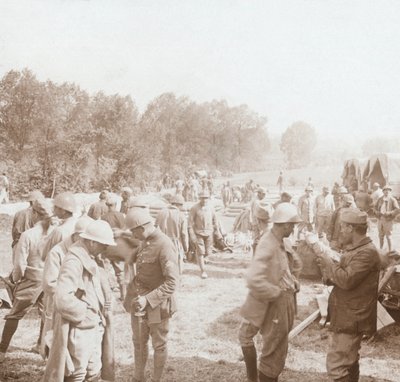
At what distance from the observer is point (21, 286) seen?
5758 mm

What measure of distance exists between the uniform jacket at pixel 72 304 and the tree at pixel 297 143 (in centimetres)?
9468

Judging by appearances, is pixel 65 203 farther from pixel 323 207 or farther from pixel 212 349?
pixel 323 207

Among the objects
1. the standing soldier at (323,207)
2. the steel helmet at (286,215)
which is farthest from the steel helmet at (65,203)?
the standing soldier at (323,207)

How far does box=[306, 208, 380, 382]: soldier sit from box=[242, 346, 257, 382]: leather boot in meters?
0.79

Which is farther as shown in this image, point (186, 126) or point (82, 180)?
point (186, 126)

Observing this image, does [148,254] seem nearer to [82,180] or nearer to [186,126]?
[82,180]

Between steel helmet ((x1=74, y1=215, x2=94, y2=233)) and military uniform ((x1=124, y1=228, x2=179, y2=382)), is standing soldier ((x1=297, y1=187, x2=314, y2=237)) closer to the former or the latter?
military uniform ((x1=124, y1=228, x2=179, y2=382))

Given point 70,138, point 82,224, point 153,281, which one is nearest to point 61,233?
point 82,224

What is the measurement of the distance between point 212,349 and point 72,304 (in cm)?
300

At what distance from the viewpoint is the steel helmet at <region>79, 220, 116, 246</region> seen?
3.99m

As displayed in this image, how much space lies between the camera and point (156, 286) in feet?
15.8

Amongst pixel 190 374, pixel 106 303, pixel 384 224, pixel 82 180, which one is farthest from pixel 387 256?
pixel 82 180

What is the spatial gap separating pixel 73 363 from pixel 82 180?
1008 inches

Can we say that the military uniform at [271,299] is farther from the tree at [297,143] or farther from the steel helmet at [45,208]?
the tree at [297,143]
